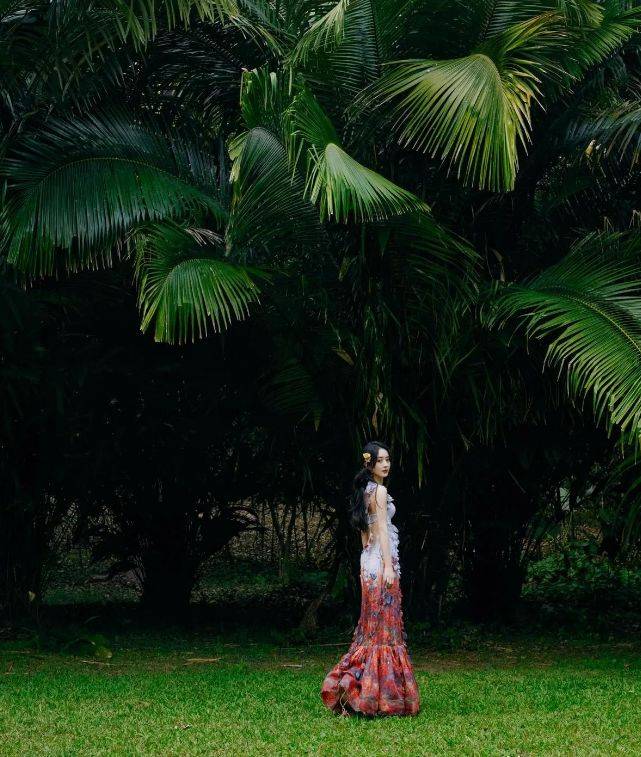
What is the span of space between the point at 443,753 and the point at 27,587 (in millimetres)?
5564

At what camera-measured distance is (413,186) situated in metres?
8.47

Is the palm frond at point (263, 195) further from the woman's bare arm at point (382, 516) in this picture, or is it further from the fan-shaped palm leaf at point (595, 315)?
the woman's bare arm at point (382, 516)

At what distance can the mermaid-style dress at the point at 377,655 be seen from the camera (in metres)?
5.96

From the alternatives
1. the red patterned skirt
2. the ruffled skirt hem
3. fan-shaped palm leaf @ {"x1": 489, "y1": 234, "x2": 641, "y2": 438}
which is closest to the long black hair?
the red patterned skirt

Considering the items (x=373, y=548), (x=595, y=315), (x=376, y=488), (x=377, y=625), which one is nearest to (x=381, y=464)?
(x=376, y=488)

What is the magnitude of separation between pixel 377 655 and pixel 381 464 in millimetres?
1010

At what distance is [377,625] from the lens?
599 centimetres

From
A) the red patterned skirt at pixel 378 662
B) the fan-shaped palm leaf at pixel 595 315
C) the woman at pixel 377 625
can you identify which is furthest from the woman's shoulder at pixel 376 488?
the fan-shaped palm leaf at pixel 595 315

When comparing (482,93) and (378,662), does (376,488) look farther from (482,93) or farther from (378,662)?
(482,93)

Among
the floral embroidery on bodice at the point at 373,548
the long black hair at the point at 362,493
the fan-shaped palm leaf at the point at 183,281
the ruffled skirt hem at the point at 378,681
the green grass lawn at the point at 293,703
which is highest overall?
the fan-shaped palm leaf at the point at 183,281

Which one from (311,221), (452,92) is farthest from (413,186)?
(452,92)

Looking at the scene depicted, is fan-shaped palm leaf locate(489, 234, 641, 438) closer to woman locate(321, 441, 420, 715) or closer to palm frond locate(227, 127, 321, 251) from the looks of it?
palm frond locate(227, 127, 321, 251)

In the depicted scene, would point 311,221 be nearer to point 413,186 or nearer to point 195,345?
point 413,186

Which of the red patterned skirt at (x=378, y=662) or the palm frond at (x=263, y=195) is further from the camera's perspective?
the palm frond at (x=263, y=195)
